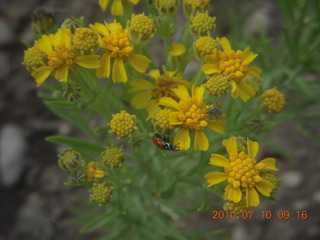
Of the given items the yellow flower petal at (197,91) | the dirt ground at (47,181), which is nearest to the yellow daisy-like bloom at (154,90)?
the yellow flower petal at (197,91)

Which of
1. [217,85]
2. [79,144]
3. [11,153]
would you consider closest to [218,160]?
[217,85]

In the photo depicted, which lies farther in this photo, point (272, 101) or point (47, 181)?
point (47, 181)

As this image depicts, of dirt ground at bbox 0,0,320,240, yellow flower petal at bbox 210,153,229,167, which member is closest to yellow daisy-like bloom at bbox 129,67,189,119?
yellow flower petal at bbox 210,153,229,167

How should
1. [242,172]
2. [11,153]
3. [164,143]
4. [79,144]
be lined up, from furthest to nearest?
1. [11,153]
2. [79,144]
3. [164,143]
4. [242,172]

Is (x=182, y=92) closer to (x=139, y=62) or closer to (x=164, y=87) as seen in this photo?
(x=164, y=87)

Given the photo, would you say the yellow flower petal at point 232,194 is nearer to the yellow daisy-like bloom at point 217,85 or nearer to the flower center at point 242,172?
the flower center at point 242,172

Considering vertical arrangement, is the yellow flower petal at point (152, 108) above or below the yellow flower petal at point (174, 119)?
below

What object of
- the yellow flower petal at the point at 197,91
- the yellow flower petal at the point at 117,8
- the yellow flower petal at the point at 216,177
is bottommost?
the yellow flower petal at the point at 216,177

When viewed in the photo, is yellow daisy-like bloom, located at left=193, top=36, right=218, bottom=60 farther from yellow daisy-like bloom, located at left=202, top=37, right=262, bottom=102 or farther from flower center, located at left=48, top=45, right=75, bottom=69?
flower center, located at left=48, top=45, right=75, bottom=69
